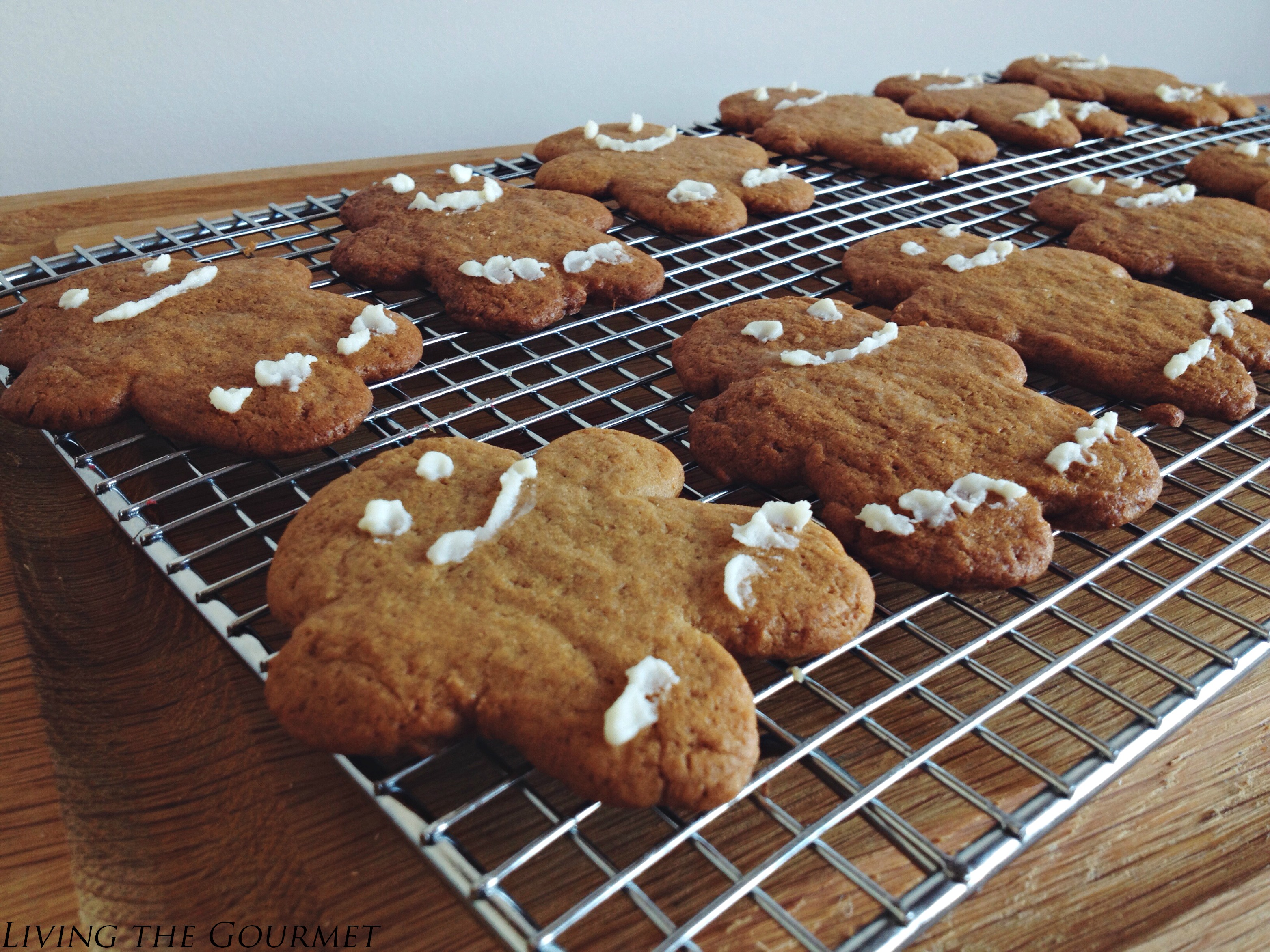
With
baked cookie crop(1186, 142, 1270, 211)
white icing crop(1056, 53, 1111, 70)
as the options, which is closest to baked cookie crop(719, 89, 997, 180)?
baked cookie crop(1186, 142, 1270, 211)

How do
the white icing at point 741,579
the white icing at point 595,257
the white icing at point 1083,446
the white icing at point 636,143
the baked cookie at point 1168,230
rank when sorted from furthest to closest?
the white icing at point 636,143
the baked cookie at point 1168,230
the white icing at point 595,257
the white icing at point 1083,446
the white icing at point 741,579

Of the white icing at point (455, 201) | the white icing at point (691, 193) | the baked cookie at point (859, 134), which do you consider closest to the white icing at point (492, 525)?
the white icing at point (455, 201)

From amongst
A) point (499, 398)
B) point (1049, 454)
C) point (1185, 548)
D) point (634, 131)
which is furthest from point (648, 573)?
point (634, 131)

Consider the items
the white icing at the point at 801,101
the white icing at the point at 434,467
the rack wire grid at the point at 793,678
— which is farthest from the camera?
the white icing at the point at 801,101

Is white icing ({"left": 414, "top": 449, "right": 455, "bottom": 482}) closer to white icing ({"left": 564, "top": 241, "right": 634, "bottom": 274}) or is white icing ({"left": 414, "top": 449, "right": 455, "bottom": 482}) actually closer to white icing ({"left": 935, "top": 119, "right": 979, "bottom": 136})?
white icing ({"left": 564, "top": 241, "right": 634, "bottom": 274})

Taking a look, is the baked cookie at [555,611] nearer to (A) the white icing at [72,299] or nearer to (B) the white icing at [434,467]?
(B) the white icing at [434,467]

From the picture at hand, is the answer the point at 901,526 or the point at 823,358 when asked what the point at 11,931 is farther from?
the point at 823,358

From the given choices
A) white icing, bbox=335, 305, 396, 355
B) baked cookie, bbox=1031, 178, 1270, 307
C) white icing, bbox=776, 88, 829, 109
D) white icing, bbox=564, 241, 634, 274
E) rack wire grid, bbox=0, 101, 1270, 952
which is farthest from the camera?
white icing, bbox=776, 88, 829, 109

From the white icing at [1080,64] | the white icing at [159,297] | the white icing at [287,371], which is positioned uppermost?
the white icing at [1080,64]
